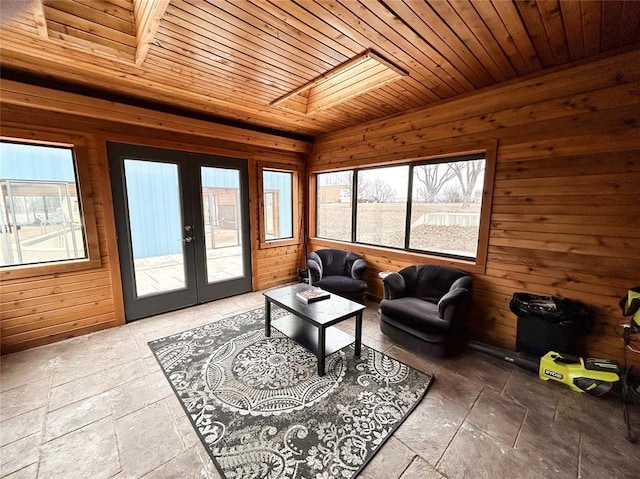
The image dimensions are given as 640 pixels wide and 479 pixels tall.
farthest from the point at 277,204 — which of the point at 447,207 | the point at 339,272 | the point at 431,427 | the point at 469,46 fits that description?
the point at 431,427

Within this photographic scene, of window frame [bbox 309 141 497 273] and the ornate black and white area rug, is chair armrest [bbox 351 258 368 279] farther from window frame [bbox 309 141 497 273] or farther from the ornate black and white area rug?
the ornate black and white area rug

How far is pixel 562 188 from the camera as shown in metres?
2.25

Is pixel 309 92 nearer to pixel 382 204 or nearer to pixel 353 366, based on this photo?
pixel 382 204

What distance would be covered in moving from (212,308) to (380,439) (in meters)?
2.71

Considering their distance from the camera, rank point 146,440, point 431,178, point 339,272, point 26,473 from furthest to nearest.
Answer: point 339,272
point 431,178
point 146,440
point 26,473

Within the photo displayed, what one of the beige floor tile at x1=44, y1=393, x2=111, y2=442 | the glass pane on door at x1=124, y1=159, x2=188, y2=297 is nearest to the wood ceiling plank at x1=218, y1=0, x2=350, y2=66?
the glass pane on door at x1=124, y1=159, x2=188, y2=297

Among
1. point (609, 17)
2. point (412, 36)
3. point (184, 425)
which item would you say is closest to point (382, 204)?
point (412, 36)

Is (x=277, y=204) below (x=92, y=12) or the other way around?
below

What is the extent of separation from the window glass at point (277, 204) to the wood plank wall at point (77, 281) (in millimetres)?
1145

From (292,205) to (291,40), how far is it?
Answer: 2.97 m

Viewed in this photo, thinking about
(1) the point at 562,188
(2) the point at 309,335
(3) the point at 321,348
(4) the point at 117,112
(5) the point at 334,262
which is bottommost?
(2) the point at 309,335

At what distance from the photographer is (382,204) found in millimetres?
3781

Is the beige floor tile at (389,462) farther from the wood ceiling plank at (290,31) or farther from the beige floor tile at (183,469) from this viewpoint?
the wood ceiling plank at (290,31)

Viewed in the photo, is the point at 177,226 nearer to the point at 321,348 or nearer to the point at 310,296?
the point at 310,296
